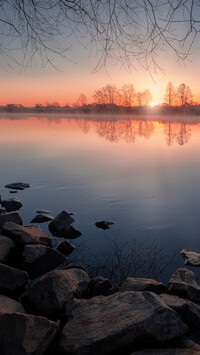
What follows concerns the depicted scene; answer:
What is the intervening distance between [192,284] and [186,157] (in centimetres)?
1295

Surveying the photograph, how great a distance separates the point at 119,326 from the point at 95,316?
1.16ft

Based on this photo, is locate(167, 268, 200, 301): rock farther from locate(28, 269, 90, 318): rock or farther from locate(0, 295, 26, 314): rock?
locate(0, 295, 26, 314): rock

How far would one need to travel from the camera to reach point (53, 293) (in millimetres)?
3811

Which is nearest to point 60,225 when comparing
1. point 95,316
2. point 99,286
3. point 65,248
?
point 65,248

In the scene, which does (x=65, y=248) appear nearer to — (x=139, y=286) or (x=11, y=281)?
(x=11, y=281)

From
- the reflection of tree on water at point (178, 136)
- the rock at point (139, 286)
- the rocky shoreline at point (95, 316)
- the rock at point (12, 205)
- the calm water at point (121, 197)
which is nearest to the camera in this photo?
the rocky shoreline at point (95, 316)

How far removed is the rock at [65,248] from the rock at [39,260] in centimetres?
44

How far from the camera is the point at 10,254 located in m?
5.16

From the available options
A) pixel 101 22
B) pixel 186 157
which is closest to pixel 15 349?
pixel 101 22

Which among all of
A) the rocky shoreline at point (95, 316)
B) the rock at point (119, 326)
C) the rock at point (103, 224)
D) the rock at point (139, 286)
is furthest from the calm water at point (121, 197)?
the rock at point (119, 326)

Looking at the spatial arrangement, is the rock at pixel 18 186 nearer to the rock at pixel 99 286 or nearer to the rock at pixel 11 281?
the rock at pixel 11 281

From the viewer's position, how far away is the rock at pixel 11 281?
4.17 meters

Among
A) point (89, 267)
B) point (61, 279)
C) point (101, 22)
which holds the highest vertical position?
point (101, 22)

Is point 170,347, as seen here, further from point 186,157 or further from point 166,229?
point 186,157
